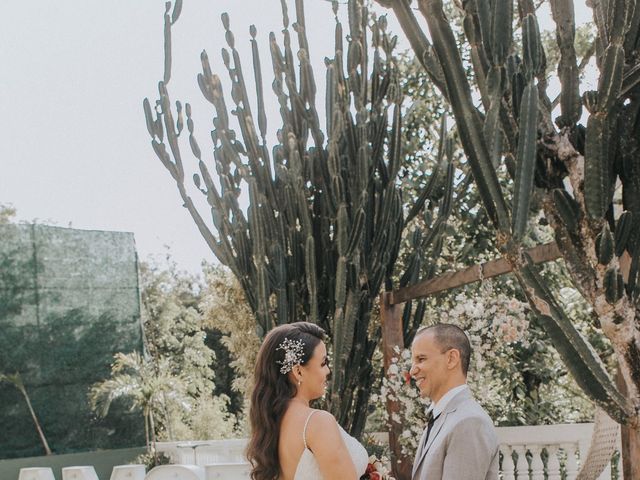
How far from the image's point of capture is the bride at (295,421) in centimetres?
271

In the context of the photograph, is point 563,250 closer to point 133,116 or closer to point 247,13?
point 247,13

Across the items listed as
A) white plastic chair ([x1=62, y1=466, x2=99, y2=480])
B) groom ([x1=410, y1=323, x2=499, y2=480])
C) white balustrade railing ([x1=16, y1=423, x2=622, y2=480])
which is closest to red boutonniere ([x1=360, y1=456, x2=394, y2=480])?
groom ([x1=410, y1=323, x2=499, y2=480])

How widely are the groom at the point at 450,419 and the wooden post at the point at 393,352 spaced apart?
334 cm

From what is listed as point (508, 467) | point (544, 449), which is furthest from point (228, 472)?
point (544, 449)

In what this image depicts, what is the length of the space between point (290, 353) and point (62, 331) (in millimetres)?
11694

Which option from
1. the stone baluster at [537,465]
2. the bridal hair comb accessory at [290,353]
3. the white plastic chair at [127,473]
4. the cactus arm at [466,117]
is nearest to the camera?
the bridal hair comb accessory at [290,353]

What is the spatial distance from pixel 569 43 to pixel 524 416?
5869 mm

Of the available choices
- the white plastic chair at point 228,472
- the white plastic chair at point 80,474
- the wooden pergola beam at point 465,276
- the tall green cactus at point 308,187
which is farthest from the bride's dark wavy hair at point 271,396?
the white plastic chair at point 80,474

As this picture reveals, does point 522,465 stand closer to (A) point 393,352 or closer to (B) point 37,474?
(A) point 393,352

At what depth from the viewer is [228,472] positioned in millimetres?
6961

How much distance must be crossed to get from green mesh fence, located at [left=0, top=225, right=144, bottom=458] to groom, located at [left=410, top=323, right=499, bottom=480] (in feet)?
38.2

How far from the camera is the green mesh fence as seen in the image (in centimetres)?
1355

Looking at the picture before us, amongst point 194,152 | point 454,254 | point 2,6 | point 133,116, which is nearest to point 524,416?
point 454,254

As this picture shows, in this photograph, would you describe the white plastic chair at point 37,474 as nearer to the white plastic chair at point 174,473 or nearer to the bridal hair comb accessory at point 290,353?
the white plastic chair at point 174,473
